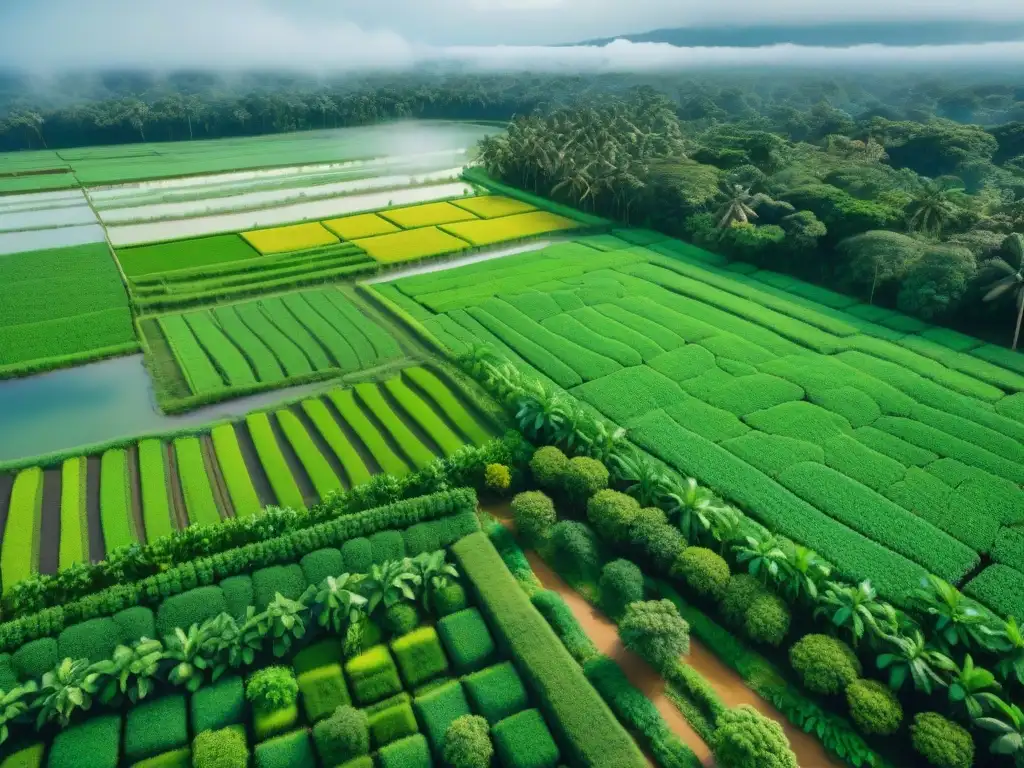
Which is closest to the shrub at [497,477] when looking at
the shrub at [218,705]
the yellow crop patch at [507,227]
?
the shrub at [218,705]

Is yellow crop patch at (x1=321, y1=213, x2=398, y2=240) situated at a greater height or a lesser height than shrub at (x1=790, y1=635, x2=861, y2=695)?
lesser

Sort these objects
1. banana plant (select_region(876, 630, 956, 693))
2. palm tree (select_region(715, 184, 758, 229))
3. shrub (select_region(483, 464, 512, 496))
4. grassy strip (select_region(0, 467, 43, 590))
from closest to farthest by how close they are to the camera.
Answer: banana plant (select_region(876, 630, 956, 693)) → grassy strip (select_region(0, 467, 43, 590)) → shrub (select_region(483, 464, 512, 496)) → palm tree (select_region(715, 184, 758, 229))

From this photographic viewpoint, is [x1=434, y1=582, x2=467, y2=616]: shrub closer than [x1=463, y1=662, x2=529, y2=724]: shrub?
No

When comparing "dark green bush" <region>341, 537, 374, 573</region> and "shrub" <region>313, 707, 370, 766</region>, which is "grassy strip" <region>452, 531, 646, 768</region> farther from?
"shrub" <region>313, 707, 370, 766</region>

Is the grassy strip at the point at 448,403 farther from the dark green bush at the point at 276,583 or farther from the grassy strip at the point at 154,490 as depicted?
the grassy strip at the point at 154,490

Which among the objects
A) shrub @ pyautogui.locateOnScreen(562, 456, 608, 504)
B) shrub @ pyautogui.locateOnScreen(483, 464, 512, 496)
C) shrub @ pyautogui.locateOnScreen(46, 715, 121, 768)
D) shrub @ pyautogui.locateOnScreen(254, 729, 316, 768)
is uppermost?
shrub @ pyautogui.locateOnScreen(562, 456, 608, 504)

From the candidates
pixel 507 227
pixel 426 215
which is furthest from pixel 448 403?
pixel 426 215

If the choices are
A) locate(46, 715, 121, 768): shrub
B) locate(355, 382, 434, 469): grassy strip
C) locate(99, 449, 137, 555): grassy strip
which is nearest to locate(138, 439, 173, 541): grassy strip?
locate(99, 449, 137, 555): grassy strip
